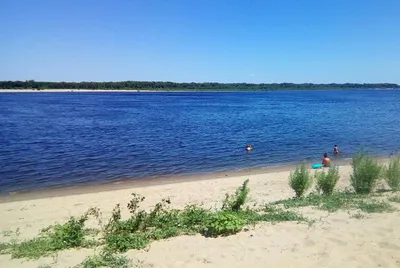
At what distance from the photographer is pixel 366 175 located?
11.5m

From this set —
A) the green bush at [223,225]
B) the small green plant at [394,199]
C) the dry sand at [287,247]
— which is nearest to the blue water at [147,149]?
the dry sand at [287,247]

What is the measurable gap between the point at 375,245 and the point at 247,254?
2.64m

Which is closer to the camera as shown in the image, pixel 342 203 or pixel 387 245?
pixel 387 245

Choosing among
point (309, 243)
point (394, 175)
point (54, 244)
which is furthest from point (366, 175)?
point (54, 244)

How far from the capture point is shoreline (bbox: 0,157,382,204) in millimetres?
16281

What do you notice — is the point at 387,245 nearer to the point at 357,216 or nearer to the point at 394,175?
the point at 357,216

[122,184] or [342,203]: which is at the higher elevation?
[342,203]

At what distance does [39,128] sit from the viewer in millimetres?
41438

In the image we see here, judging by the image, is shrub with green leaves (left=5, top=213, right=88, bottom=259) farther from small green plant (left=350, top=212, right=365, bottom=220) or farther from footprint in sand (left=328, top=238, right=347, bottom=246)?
small green plant (left=350, top=212, right=365, bottom=220)

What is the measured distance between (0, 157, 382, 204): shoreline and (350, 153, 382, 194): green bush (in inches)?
334

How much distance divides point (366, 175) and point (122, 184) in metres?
11.7

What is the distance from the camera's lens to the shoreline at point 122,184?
53.4 ft

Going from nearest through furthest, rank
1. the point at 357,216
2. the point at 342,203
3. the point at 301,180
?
the point at 357,216
the point at 342,203
the point at 301,180

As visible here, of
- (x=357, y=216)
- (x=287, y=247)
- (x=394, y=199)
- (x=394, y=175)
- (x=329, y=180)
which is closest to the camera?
(x=287, y=247)
